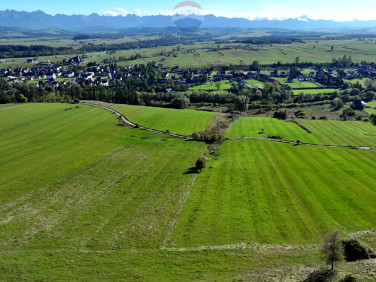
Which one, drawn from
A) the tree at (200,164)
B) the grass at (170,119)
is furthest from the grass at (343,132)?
the tree at (200,164)

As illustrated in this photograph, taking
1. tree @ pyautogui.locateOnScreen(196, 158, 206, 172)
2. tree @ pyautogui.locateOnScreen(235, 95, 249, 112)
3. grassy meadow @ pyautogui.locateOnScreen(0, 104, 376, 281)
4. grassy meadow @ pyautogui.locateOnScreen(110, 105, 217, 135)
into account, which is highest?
tree @ pyautogui.locateOnScreen(235, 95, 249, 112)

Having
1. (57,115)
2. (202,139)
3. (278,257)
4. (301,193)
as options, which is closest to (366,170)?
(301,193)

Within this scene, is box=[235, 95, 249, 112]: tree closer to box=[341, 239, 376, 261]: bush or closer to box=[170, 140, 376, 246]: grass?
box=[170, 140, 376, 246]: grass

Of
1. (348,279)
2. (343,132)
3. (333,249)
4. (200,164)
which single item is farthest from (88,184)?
(343,132)

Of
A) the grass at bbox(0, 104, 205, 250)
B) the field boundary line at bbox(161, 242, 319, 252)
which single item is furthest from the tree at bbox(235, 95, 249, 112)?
the field boundary line at bbox(161, 242, 319, 252)

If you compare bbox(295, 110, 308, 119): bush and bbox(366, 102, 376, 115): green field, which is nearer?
bbox(295, 110, 308, 119): bush

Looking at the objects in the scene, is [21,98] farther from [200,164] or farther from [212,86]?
[200,164]

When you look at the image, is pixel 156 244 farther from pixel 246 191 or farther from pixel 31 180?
pixel 31 180
